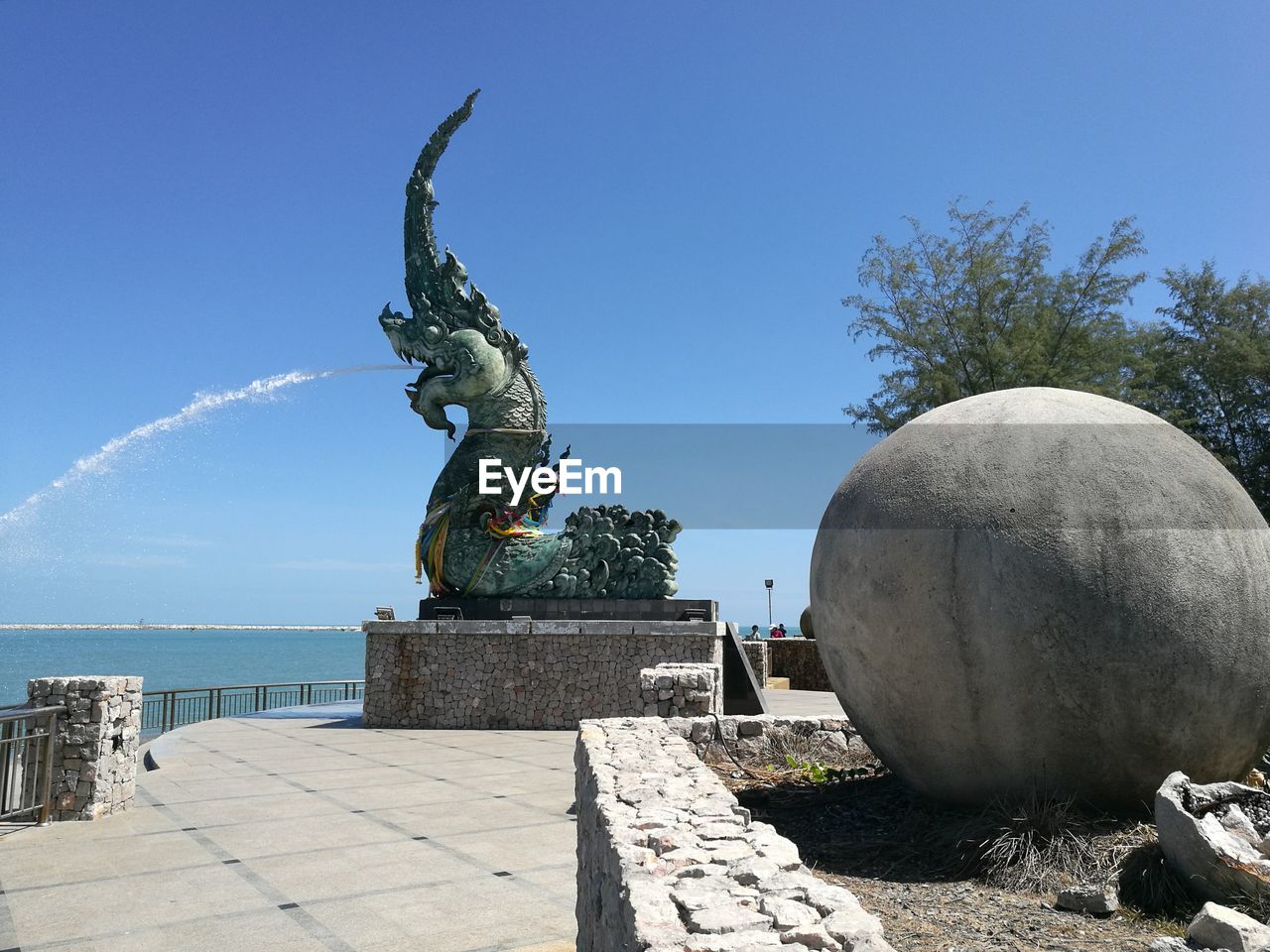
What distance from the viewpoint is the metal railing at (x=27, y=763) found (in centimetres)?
798

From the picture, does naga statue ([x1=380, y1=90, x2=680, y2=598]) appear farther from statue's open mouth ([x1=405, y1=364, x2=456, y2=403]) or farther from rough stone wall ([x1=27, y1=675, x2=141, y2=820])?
rough stone wall ([x1=27, y1=675, x2=141, y2=820])

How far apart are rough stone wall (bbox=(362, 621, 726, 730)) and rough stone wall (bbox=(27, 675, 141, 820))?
7.30 m

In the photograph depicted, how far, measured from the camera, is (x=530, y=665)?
627 inches

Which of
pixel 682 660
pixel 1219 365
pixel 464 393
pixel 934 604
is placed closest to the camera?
pixel 934 604

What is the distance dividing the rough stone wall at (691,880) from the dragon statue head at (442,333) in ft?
42.5

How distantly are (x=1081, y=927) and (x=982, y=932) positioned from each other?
0.48 metres

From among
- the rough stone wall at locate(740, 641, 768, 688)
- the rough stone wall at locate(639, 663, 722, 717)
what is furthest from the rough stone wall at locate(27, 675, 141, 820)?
the rough stone wall at locate(740, 641, 768, 688)

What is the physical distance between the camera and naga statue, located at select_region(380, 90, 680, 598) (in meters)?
16.8

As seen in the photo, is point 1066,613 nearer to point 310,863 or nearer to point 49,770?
point 310,863

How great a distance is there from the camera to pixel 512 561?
16828 millimetres

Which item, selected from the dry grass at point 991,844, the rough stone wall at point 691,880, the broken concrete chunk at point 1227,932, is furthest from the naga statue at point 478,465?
the broken concrete chunk at point 1227,932

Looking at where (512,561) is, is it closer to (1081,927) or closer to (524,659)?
(524,659)

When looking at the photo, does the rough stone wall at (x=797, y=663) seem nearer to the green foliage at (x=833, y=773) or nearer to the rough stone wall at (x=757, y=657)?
the rough stone wall at (x=757, y=657)

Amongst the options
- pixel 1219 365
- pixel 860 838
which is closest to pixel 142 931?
pixel 860 838
